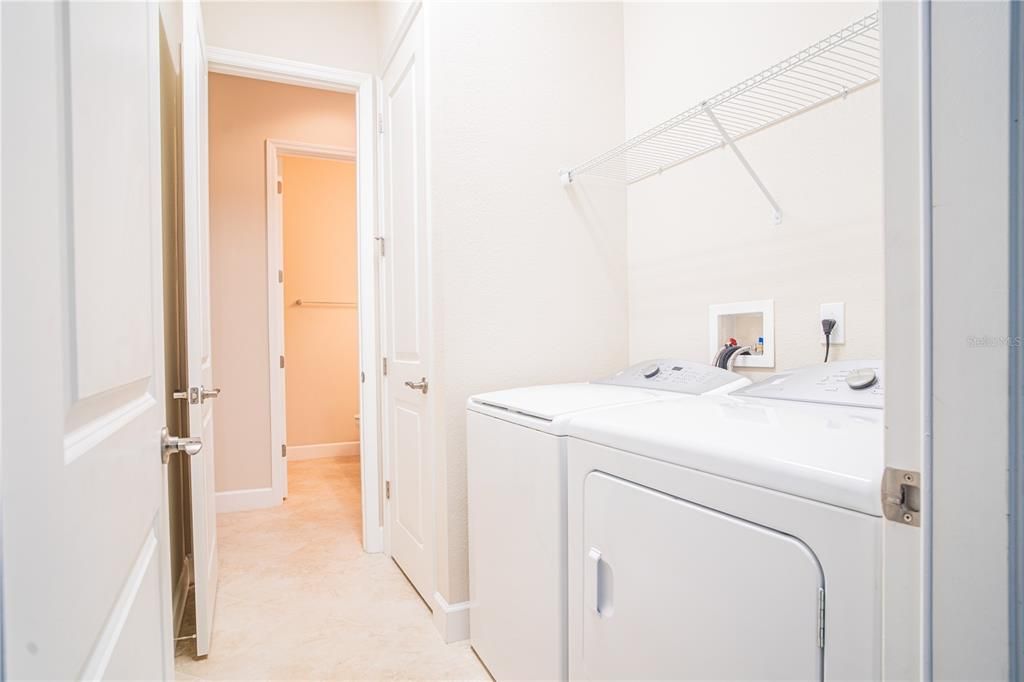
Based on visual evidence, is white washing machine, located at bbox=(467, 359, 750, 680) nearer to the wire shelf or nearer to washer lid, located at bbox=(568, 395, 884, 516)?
washer lid, located at bbox=(568, 395, 884, 516)

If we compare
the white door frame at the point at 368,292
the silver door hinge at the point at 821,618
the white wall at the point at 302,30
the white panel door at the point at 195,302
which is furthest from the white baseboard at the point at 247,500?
the silver door hinge at the point at 821,618

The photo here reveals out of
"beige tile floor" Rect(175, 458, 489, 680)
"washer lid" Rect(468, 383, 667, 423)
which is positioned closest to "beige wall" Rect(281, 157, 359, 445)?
"beige tile floor" Rect(175, 458, 489, 680)

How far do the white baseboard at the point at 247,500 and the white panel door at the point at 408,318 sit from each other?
3.86ft

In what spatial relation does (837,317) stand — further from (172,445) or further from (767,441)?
(172,445)

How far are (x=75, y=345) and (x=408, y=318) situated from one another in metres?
1.66

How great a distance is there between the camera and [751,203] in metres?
1.55

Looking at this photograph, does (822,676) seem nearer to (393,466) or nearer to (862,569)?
(862,569)

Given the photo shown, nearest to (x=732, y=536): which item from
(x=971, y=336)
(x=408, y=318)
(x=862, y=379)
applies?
(x=971, y=336)

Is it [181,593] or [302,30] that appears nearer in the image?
[181,593]

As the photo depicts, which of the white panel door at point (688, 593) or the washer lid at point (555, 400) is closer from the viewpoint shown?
the white panel door at point (688, 593)

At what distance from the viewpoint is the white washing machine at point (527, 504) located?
120cm

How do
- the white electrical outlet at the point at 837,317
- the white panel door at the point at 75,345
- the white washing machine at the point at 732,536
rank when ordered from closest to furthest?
the white panel door at the point at 75,345 < the white washing machine at the point at 732,536 < the white electrical outlet at the point at 837,317

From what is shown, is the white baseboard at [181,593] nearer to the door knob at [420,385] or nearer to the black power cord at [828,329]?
the door knob at [420,385]

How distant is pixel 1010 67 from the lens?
1.32 ft
